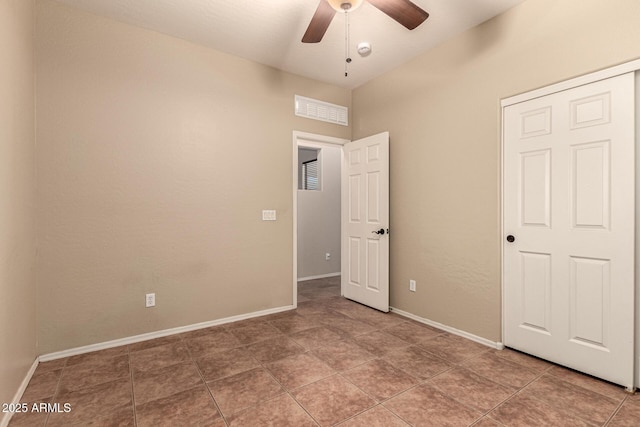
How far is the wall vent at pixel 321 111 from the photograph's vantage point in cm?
377

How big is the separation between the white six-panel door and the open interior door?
50.2 inches

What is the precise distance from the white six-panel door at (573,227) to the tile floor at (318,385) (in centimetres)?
26

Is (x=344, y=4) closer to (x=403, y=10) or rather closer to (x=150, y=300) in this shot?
(x=403, y=10)

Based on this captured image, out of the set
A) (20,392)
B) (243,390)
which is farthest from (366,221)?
(20,392)

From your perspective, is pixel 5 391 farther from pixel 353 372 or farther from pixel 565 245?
pixel 565 245

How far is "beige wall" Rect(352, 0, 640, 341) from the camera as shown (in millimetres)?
2193

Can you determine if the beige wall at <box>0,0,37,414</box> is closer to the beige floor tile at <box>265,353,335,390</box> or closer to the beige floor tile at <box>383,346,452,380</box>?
the beige floor tile at <box>265,353,335,390</box>

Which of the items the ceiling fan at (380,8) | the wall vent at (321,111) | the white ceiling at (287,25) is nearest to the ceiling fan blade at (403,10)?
the ceiling fan at (380,8)

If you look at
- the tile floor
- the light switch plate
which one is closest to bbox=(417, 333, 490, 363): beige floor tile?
the tile floor

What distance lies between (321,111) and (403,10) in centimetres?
197

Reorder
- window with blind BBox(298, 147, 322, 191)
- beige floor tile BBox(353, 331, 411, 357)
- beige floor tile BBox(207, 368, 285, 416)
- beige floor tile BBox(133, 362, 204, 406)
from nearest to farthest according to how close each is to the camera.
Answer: beige floor tile BBox(207, 368, 285, 416), beige floor tile BBox(133, 362, 204, 406), beige floor tile BBox(353, 331, 411, 357), window with blind BBox(298, 147, 322, 191)

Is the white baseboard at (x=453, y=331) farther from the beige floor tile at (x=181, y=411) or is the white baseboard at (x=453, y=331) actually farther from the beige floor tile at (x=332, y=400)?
the beige floor tile at (x=181, y=411)

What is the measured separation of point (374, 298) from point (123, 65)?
351 cm

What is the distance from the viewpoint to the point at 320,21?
2127 mm
